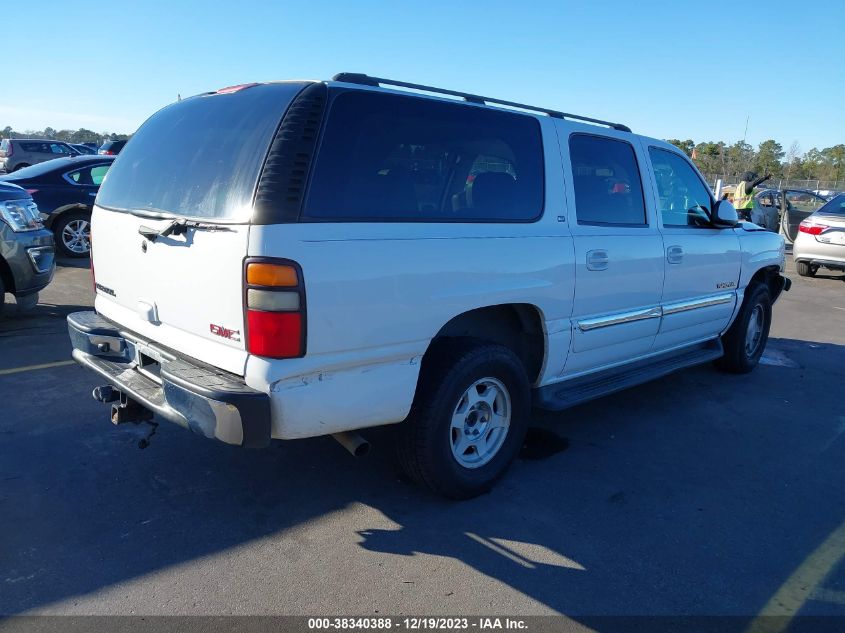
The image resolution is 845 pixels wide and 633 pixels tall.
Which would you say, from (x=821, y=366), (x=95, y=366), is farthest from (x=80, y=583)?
(x=821, y=366)

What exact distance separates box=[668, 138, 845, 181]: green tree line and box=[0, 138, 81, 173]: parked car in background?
120 feet

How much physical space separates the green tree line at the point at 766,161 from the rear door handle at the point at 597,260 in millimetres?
44067

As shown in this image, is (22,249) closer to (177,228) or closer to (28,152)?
(177,228)

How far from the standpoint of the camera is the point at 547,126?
3.92m

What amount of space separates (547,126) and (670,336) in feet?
6.60

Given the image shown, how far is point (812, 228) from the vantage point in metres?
12.2

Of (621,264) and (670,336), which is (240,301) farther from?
(670,336)

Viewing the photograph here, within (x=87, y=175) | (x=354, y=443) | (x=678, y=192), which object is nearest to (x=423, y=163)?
(x=354, y=443)

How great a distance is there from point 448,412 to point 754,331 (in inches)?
173

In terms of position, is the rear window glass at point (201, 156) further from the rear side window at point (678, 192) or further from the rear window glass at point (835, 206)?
the rear window glass at point (835, 206)

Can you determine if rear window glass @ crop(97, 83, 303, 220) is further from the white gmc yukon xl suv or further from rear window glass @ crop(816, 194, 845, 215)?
rear window glass @ crop(816, 194, 845, 215)

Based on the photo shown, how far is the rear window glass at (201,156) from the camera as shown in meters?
2.85

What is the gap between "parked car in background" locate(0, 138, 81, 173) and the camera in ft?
82.9

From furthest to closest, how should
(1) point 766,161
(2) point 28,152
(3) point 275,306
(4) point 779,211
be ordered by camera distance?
(1) point 766,161, (2) point 28,152, (4) point 779,211, (3) point 275,306
